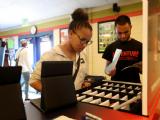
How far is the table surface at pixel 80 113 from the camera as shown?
0.62 m

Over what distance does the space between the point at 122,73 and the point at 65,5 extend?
9.55 feet

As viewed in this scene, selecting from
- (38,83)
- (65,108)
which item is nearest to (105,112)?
(65,108)

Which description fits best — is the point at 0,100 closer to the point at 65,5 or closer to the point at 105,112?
the point at 105,112

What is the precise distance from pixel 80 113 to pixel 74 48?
74cm

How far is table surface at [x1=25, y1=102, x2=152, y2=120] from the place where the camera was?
2.02 ft

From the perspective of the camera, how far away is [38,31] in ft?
18.2

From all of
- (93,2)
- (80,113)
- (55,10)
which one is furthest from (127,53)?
(55,10)

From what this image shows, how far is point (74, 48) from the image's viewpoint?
1.29 meters

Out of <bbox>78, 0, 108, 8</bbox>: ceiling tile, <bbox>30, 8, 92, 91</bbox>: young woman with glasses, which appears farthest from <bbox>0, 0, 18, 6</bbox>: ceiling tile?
<bbox>30, 8, 92, 91</bbox>: young woman with glasses

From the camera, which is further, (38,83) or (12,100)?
(38,83)

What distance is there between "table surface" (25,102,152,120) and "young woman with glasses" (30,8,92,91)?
1.41 feet

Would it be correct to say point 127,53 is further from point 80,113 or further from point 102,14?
point 102,14

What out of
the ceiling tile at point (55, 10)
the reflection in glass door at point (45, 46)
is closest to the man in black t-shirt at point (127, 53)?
the ceiling tile at point (55, 10)

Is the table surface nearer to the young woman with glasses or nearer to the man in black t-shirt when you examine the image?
the young woman with glasses
